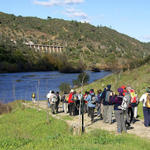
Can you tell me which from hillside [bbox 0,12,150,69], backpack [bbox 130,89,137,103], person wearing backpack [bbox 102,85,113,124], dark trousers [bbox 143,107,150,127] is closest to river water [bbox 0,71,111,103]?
person wearing backpack [bbox 102,85,113,124]

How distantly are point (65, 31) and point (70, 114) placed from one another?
176015 mm

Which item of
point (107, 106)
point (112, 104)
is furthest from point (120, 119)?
point (107, 106)

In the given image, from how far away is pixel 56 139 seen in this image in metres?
9.11

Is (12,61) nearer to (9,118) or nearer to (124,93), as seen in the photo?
(9,118)

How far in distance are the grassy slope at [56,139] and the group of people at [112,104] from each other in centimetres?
95

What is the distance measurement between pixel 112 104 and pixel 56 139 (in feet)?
15.0

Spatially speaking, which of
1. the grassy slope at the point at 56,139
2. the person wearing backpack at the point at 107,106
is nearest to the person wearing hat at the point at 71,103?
the grassy slope at the point at 56,139

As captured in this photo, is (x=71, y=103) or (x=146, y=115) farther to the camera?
(x=71, y=103)

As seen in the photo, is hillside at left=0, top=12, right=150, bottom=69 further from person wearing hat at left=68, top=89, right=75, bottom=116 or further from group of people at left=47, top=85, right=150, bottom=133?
group of people at left=47, top=85, right=150, bottom=133

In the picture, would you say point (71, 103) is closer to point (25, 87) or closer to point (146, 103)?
point (146, 103)

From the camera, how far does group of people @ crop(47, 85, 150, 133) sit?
1085 centimetres

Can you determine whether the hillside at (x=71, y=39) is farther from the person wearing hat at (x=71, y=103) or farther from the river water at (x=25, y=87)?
the person wearing hat at (x=71, y=103)

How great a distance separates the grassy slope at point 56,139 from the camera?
7.81 metres

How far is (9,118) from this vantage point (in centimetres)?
1961
